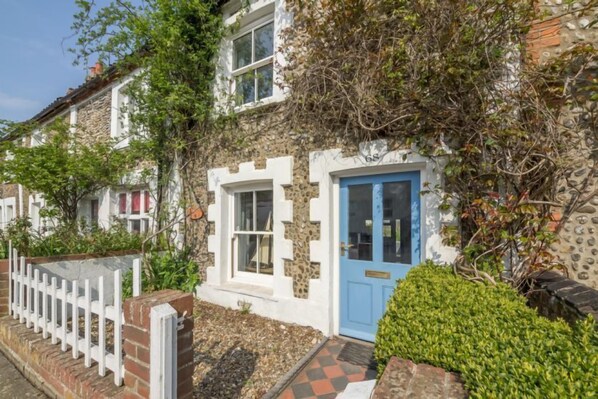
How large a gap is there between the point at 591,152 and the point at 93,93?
1071 cm

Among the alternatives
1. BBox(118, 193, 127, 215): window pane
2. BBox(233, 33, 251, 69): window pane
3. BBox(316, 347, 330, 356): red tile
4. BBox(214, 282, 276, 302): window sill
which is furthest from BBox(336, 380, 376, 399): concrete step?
BBox(118, 193, 127, 215): window pane

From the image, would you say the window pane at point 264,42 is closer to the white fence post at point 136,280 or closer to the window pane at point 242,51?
the window pane at point 242,51

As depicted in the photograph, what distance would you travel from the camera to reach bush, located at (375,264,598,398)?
4.46 feet

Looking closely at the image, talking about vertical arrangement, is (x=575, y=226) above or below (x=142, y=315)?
above

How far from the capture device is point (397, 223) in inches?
160

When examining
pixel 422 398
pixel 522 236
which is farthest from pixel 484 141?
pixel 422 398

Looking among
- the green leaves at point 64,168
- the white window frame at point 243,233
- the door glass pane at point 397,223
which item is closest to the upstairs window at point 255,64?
the white window frame at point 243,233

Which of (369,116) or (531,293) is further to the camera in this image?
(369,116)

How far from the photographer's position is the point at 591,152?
3.23m

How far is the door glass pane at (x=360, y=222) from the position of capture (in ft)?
14.0

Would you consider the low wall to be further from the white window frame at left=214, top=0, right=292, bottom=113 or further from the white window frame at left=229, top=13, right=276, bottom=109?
the white window frame at left=229, top=13, right=276, bottom=109

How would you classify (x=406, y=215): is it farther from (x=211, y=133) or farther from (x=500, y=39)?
(x=211, y=133)

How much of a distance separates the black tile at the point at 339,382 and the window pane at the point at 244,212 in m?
2.94

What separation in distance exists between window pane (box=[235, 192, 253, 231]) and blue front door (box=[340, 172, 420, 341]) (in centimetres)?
189
